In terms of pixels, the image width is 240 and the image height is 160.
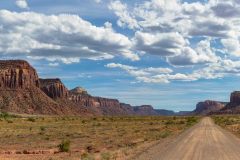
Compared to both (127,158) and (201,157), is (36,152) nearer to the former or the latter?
(127,158)

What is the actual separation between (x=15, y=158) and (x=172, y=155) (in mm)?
8981

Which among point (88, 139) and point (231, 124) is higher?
point (231, 124)

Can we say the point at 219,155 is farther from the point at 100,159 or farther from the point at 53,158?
the point at 53,158

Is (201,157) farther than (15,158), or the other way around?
(15,158)

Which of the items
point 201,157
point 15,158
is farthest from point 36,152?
point 201,157

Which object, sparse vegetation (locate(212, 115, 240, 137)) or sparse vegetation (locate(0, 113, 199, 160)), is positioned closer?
sparse vegetation (locate(0, 113, 199, 160))

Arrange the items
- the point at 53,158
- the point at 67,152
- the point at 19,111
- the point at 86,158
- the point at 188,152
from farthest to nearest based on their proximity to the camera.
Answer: the point at 19,111 < the point at 67,152 < the point at 188,152 < the point at 53,158 < the point at 86,158

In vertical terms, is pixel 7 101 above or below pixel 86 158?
above

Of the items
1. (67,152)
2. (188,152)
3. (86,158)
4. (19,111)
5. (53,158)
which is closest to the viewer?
(86,158)

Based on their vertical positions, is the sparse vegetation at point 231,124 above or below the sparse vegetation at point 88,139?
above

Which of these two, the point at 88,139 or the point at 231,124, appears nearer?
the point at 88,139

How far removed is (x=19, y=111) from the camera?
634 feet

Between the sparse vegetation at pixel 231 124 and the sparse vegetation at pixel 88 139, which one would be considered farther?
the sparse vegetation at pixel 231 124

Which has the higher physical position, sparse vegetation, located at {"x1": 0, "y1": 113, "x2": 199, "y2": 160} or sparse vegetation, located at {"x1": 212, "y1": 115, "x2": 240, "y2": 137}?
sparse vegetation, located at {"x1": 212, "y1": 115, "x2": 240, "y2": 137}
